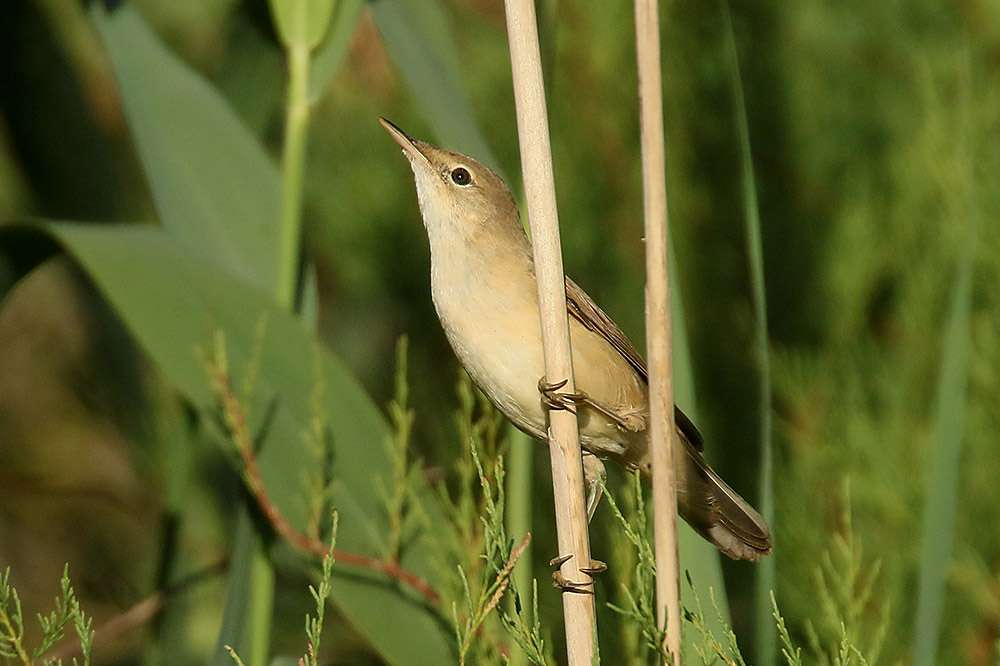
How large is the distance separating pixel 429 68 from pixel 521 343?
64cm

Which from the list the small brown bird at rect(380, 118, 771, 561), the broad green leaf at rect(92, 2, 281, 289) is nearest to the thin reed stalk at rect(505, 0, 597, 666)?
the small brown bird at rect(380, 118, 771, 561)

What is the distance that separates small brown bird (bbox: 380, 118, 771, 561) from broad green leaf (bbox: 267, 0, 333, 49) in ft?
0.99

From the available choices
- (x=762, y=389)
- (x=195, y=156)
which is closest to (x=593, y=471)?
(x=762, y=389)

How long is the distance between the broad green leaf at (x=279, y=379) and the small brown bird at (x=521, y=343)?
0.38 meters

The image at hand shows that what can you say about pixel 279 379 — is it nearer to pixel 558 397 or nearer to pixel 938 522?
pixel 558 397

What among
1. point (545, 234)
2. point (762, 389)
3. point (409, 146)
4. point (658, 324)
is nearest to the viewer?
point (658, 324)

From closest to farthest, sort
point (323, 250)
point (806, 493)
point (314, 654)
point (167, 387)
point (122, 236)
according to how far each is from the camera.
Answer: point (314, 654), point (122, 236), point (806, 493), point (167, 387), point (323, 250)

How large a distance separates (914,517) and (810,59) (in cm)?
167

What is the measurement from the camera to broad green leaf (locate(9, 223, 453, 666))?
2.05 m

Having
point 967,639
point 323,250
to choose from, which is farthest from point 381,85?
point 967,639

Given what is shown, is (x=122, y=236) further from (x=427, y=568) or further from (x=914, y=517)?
(x=914, y=517)

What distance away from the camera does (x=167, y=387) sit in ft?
12.1

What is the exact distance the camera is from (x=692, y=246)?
3.55 m

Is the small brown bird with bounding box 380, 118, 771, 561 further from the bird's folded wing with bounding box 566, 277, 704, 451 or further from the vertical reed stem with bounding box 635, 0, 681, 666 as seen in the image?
the vertical reed stem with bounding box 635, 0, 681, 666
